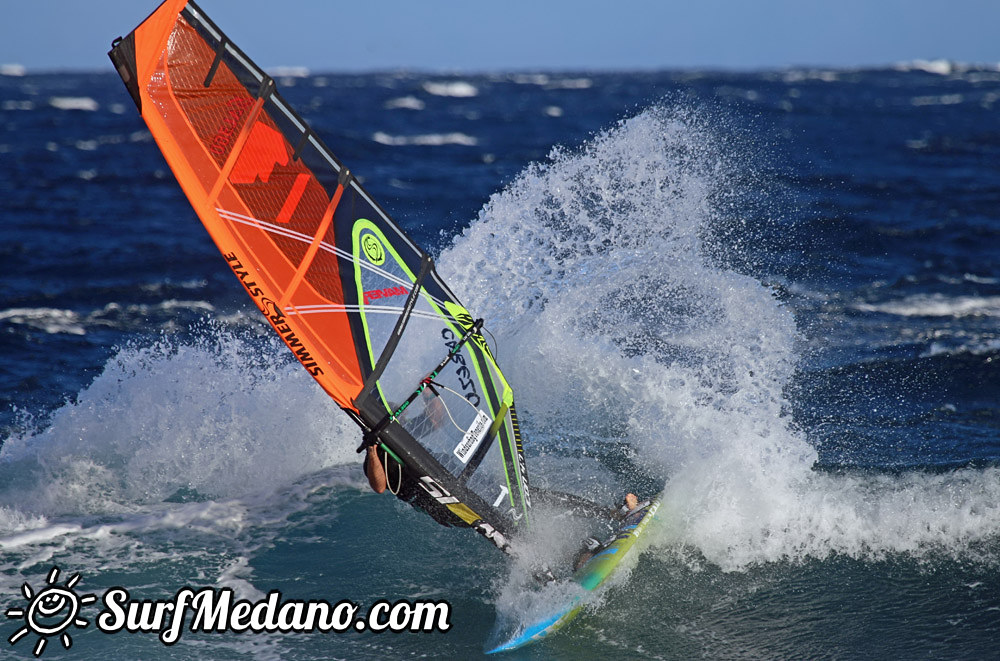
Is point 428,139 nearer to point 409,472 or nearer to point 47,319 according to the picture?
point 47,319

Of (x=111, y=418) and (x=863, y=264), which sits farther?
(x=863, y=264)

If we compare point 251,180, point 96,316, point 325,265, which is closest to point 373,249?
point 325,265

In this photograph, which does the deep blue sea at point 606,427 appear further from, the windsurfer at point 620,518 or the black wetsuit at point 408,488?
the black wetsuit at point 408,488

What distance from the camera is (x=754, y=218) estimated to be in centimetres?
1381

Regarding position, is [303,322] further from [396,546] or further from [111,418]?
[111,418]

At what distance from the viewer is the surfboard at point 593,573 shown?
17.3 ft

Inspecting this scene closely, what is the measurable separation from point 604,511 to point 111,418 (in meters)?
4.49

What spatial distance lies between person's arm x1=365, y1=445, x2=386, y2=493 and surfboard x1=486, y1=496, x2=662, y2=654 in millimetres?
1198

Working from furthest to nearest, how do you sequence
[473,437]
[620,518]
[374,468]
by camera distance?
[620,518]
[473,437]
[374,468]

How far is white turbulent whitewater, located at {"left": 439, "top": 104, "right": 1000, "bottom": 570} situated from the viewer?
6312mm

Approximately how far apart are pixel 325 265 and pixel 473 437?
142cm

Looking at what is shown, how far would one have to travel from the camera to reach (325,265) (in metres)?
5.39

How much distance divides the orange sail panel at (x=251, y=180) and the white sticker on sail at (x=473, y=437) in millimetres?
795

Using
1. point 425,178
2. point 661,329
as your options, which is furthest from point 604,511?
point 425,178
